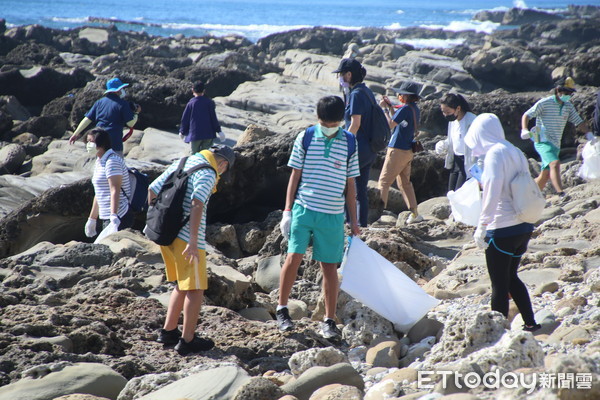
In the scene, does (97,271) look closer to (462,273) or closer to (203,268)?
(203,268)

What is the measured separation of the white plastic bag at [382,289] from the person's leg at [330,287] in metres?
0.10

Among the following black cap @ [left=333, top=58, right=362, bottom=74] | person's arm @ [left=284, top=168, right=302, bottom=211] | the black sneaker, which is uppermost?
black cap @ [left=333, top=58, right=362, bottom=74]

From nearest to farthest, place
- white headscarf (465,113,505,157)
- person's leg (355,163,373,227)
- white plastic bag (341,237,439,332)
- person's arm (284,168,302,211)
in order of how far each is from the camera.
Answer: white headscarf (465,113,505,157), white plastic bag (341,237,439,332), person's arm (284,168,302,211), person's leg (355,163,373,227)

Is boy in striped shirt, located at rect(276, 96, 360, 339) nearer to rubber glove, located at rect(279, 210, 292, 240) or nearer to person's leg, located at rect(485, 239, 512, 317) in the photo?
rubber glove, located at rect(279, 210, 292, 240)

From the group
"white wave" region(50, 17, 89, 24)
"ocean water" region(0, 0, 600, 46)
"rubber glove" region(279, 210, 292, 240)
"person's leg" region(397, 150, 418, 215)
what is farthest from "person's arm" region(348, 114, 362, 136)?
"white wave" region(50, 17, 89, 24)

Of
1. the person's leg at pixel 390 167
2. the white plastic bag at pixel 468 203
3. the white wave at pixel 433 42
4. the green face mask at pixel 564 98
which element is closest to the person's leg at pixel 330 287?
the white plastic bag at pixel 468 203

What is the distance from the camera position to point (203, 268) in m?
4.43

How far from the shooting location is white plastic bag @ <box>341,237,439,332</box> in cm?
479

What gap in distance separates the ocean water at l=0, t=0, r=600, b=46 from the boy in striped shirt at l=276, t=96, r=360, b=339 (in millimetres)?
50485

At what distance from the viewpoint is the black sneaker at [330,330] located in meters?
4.81

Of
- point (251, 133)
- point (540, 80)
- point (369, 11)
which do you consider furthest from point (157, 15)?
point (251, 133)

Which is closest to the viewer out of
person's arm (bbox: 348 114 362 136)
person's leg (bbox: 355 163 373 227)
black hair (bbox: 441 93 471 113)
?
person's arm (bbox: 348 114 362 136)

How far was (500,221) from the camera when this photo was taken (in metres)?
4.39

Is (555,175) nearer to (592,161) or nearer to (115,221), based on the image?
(592,161)
